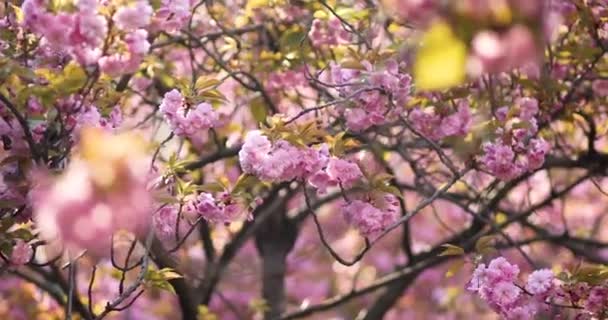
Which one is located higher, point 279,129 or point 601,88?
point 279,129

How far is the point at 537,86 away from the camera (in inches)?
157

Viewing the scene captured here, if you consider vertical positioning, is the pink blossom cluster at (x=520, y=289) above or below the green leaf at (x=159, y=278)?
below

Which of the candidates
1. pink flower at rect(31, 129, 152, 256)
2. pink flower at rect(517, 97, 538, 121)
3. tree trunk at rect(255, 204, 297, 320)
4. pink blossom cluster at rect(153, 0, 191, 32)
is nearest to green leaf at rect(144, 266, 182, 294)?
pink blossom cluster at rect(153, 0, 191, 32)

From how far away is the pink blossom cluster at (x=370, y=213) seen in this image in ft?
11.2

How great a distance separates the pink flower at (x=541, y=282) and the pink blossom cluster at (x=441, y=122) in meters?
0.80

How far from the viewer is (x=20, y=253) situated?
328cm

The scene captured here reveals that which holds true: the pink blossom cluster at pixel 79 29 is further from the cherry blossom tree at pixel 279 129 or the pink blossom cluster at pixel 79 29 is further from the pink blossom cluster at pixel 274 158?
the pink blossom cluster at pixel 274 158

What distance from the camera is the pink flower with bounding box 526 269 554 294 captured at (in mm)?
3367

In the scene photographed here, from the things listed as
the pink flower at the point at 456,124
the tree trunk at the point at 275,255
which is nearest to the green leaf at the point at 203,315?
the tree trunk at the point at 275,255

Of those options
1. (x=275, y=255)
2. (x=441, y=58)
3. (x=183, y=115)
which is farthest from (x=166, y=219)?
(x=275, y=255)

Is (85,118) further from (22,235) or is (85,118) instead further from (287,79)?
(287,79)

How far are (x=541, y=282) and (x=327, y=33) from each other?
1495 millimetres

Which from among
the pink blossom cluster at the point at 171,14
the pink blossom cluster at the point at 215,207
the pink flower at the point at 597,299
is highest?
the pink blossom cluster at the point at 171,14

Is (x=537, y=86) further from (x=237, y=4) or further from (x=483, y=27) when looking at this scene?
(x=483, y=27)
